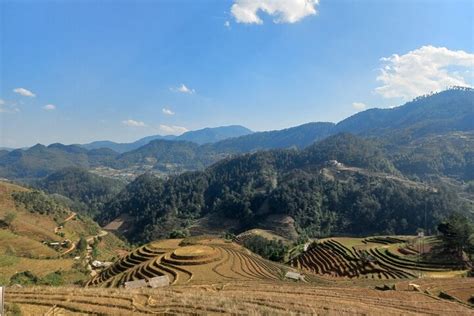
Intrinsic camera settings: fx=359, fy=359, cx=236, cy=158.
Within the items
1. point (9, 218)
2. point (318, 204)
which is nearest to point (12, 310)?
point (9, 218)

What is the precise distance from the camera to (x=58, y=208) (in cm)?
10419

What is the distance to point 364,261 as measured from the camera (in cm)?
5991

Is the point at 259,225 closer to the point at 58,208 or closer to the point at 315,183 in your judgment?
the point at 315,183

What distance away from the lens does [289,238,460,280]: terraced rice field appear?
52487mm

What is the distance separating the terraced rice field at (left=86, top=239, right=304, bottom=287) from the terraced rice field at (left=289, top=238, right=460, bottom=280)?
12.8 meters

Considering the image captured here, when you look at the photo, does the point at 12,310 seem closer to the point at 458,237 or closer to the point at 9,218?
the point at 458,237

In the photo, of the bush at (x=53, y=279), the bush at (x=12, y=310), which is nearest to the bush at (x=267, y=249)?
the bush at (x=53, y=279)

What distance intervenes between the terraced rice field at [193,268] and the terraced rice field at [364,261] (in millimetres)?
12787

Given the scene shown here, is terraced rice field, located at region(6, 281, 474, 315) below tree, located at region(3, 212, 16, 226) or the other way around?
the other way around

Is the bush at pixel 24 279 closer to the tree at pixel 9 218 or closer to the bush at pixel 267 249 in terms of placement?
the tree at pixel 9 218

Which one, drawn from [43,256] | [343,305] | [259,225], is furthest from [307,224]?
[343,305]

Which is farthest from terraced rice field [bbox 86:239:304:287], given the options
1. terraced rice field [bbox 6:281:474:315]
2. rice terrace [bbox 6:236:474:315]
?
terraced rice field [bbox 6:281:474:315]

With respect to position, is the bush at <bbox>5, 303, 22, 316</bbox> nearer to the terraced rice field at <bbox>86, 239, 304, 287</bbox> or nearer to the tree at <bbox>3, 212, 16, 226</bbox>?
the terraced rice field at <bbox>86, 239, 304, 287</bbox>

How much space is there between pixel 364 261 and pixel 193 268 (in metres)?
31.1
